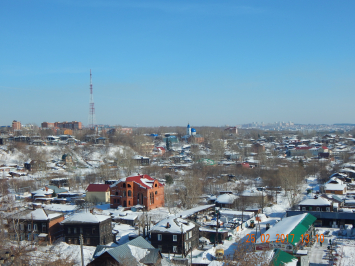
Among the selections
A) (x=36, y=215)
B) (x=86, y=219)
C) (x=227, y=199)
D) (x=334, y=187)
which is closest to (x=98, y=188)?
(x=36, y=215)

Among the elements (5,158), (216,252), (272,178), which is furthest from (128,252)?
(5,158)

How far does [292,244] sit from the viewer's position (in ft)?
38.7

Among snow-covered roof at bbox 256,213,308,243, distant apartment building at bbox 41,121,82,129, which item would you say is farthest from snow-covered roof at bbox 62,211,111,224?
distant apartment building at bbox 41,121,82,129

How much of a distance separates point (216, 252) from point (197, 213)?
228 inches

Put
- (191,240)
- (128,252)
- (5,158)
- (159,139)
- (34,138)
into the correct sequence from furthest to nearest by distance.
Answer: (159,139), (34,138), (5,158), (191,240), (128,252)

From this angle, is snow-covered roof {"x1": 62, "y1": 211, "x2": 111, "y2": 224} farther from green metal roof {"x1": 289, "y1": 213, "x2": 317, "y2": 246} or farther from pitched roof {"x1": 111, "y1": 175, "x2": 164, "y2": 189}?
green metal roof {"x1": 289, "y1": 213, "x2": 317, "y2": 246}

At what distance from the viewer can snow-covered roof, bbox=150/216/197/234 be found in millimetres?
13398

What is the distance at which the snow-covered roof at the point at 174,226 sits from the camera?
1340 centimetres

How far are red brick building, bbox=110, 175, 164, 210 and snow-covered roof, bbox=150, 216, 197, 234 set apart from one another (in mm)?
6526

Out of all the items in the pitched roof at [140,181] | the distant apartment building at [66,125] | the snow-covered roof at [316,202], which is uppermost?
the distant apartment building at [66,125]

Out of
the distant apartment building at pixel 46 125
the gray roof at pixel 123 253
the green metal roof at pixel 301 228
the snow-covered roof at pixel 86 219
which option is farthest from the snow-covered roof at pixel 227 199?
the distant apartment building at pixel 46 125

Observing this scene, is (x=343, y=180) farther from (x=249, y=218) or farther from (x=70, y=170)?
(x=70, y=170)

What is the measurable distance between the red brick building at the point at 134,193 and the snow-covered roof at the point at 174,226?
6526 mm

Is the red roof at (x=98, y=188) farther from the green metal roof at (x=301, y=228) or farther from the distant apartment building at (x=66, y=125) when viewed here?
the distant apartment building at (x=66, y=125)
